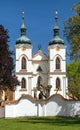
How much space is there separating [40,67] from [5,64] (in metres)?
45.0

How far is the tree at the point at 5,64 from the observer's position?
36844mm

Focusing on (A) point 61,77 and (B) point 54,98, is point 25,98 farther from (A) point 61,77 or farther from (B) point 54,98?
(A) point 61,77

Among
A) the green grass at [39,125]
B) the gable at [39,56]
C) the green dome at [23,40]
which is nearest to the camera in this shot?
the green grass at [39,125]

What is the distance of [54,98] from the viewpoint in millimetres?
39562

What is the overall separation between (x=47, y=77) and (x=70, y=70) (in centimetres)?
899

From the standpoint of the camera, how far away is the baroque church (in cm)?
7981

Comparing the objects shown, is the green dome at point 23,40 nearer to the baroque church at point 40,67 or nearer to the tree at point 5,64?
the baroque church at point 40,67

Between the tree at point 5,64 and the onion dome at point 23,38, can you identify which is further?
the onion dome at point 23,38

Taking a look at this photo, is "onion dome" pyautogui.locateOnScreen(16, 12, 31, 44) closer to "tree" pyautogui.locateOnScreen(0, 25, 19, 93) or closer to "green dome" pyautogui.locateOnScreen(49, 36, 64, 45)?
"green dome" pyautogui.locateOnScreen(49, 36, 64, 45)

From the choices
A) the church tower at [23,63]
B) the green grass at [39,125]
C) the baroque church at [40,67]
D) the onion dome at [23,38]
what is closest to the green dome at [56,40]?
the baroque church at [40,67]

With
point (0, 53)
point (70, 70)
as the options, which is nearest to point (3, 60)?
point (0, 53)

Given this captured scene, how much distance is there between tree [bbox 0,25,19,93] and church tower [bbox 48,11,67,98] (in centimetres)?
3979

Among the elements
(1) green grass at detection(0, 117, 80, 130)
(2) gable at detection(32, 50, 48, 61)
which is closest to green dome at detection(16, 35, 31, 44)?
(2) gable at detection(32, 50, 48, 61)

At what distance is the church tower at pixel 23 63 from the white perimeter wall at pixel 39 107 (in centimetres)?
3882
